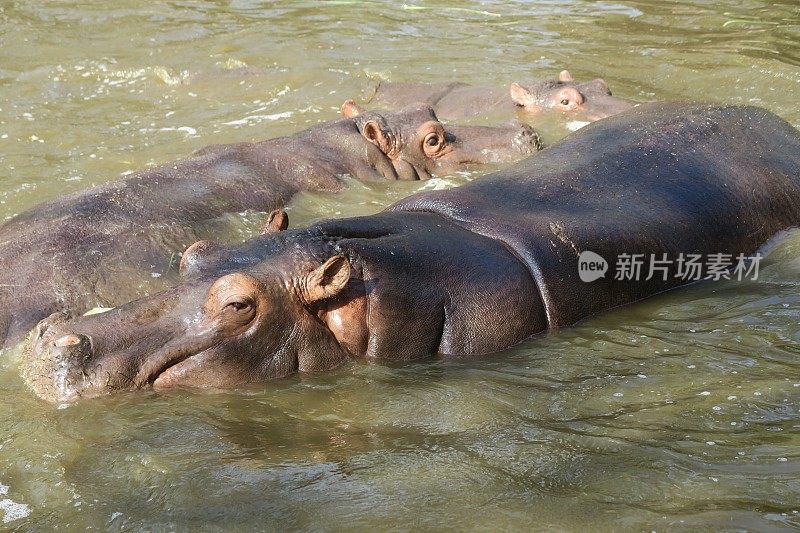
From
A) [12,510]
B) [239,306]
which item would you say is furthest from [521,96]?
[12,510]

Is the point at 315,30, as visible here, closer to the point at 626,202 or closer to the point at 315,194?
the point at 315,194

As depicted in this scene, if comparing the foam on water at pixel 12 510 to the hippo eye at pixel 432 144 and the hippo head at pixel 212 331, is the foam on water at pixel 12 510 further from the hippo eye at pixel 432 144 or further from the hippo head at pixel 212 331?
the hippo eye at pixel 432 144

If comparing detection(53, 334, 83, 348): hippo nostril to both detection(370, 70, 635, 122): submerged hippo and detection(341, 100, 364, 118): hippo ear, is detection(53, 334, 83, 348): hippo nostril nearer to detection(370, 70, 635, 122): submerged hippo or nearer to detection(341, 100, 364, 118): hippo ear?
detection(341, 100, 364, 118): hippo ear

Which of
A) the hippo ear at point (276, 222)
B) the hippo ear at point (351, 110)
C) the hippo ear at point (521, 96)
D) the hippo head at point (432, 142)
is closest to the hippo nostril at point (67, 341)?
the hippo ear at point (276, 222)

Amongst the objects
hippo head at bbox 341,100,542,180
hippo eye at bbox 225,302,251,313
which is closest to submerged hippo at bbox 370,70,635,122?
hippo head at bbox 341,100,542,180

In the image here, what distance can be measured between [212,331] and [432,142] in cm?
408

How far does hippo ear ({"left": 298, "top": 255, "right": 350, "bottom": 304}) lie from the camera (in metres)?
4.26

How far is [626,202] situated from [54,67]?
7.92 metres

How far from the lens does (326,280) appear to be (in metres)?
4.32

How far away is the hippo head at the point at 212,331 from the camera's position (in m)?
4.10

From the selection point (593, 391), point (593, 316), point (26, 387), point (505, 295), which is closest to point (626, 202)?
point (593, 316)

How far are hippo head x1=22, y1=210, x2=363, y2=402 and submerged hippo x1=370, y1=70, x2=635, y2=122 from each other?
532cm

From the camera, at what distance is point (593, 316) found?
5129 millimetres

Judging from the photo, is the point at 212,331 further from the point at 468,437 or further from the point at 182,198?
the point at 182,198
